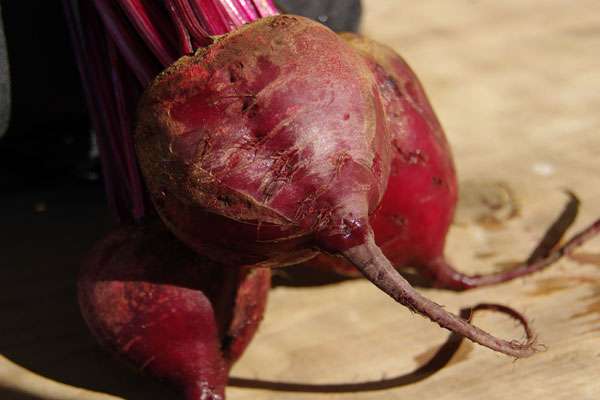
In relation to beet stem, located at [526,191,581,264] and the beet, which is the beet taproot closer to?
beet stem, located at [526,191,581,264]

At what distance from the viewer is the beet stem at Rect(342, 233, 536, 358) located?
114 cm

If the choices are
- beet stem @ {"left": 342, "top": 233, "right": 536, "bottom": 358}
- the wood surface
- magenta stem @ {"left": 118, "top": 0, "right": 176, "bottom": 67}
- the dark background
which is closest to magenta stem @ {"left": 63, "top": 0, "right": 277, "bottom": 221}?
magenta stem @ {"left": 118, "top": 0, "right": 176, "bottom": 67}

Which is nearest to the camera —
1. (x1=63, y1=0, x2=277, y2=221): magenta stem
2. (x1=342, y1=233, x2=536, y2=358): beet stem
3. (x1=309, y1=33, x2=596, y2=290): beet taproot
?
(x1=342, y1=233, x2=536, y2=358): beet stem

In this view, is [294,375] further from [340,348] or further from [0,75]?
[0,75]

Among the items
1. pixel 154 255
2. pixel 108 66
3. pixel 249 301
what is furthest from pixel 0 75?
pixel 249 301

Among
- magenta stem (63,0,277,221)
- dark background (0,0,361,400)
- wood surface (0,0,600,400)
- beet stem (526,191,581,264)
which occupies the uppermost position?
magenta stem (63,0,277,221)

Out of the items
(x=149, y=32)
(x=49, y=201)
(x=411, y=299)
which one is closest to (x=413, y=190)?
(x=411, y=299)

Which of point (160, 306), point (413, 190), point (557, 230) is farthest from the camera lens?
point (557, 230)

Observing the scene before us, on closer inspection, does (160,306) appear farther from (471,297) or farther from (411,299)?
(471,297)

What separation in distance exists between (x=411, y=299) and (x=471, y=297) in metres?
0.43

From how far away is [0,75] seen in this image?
1460mm

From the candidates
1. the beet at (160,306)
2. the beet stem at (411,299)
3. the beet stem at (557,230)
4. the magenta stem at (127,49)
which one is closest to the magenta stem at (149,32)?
the magenta stem at (127,49)

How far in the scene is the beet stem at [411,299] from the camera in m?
1.14

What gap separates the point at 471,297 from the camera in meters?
1.55
